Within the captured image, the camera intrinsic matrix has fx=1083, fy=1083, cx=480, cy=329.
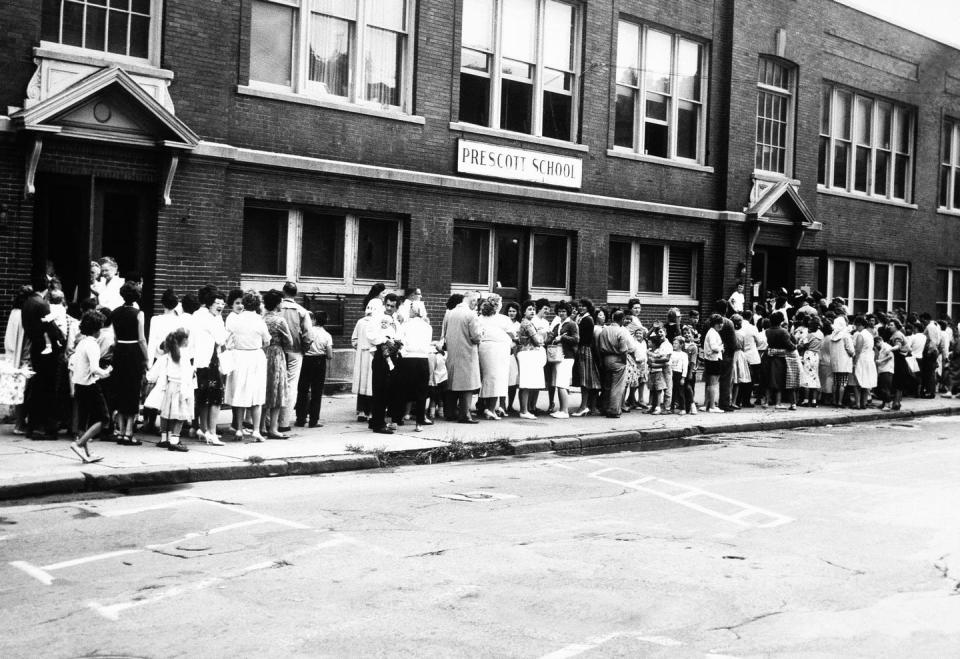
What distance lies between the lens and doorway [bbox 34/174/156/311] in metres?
15.0

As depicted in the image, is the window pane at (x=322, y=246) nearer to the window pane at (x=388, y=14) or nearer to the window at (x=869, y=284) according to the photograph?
the window pane at (x=388, y=14)

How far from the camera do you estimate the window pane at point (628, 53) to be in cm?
2328

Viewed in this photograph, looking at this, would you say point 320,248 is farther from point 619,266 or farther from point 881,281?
point 881,281

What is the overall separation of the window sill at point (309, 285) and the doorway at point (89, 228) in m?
1.84

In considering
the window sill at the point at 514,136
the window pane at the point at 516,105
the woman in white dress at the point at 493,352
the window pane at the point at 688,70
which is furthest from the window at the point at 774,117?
the woman in white dress at the point at 493,352

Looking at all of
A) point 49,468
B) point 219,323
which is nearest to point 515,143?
point 219,323

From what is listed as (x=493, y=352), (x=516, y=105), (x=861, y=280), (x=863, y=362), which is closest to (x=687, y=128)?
(x=516, y=105)

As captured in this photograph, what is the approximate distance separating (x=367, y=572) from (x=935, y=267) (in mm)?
29173

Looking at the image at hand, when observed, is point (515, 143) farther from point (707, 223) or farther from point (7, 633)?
point (7, 633)

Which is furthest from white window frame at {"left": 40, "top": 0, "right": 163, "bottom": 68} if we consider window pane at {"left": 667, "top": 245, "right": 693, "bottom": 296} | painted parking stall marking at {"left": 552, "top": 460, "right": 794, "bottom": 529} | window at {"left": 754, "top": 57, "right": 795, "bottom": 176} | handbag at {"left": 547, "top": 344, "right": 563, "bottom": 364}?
window at {"left": 754, "top": 57, "right": 795, "bottom": 176}

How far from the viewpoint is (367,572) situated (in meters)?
7.14

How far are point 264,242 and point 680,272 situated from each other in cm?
1094

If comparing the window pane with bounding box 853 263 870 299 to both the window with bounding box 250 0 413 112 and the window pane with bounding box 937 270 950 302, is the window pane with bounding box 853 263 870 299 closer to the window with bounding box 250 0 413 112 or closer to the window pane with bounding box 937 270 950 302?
the window pane with bounding box 937 270 950 302

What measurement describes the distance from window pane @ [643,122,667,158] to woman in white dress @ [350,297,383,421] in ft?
36.4
